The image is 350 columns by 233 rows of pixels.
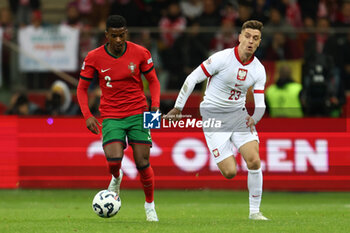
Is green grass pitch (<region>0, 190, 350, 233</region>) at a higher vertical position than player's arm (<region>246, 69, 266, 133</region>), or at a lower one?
lower

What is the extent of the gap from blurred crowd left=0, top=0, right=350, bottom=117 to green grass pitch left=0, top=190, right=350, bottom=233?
2.48 metres

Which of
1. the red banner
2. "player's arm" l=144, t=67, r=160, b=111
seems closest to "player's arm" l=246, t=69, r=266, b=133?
"player's arm" l=144, t=67, r=160, b=111

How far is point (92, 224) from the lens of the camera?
33.3ft

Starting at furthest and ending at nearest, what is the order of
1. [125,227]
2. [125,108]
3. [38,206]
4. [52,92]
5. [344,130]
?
[52,92], [344,130], [38,206], [125,108], [125,227]

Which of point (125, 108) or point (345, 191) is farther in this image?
point (345, 191)

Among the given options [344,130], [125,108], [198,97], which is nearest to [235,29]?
[198,97]

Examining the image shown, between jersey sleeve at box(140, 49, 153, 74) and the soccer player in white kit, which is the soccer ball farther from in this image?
jersey sleeve at box(140, 49, 153, 74)

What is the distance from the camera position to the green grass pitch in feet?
31.7

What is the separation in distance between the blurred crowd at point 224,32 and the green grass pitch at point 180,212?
2.48 meters

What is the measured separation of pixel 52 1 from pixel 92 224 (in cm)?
1196

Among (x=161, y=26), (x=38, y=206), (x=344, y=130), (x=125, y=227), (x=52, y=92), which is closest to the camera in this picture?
(x=125, y=227)

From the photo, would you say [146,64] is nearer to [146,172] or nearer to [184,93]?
[184,93]

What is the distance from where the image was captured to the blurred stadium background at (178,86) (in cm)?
1564

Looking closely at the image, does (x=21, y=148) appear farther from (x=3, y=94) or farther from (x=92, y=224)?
(x=92, y=224)
